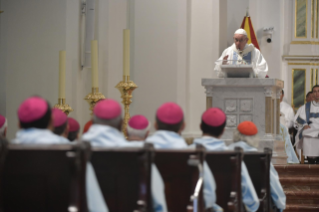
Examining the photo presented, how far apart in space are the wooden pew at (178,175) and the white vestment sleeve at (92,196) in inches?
22.2

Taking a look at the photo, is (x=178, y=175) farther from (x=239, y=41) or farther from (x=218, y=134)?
(x=239, y=41)

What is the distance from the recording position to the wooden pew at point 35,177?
129 inches

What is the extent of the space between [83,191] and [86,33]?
21.4 feet

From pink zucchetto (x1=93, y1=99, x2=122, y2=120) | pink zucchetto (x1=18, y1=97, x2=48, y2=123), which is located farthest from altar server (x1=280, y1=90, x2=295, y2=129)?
pink zucchetto (x1=18, y1=97, x2=48, y2=123)

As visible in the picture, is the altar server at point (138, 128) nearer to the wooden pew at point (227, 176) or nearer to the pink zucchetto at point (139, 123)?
the pink zucchetto at point (139, 123)

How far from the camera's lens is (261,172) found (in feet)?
16.0

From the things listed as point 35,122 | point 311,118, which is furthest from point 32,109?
point 311,118

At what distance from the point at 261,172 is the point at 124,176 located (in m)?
1.86

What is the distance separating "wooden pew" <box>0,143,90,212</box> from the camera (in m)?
3.28

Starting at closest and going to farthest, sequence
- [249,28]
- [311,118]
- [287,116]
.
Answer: [311,118]
[249,28]
[287,116]

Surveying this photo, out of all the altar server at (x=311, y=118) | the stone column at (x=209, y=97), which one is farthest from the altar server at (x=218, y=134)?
the altar server at (x=311, y=118)

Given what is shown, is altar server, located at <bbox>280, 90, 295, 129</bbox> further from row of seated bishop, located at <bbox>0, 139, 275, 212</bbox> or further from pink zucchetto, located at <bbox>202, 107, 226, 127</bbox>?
row of seated bishop, located at <bbox>0, 139, 275, 212</bbox>

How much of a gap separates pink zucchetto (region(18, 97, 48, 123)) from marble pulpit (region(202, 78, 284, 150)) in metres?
4.12

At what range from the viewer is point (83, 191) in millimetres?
3070
